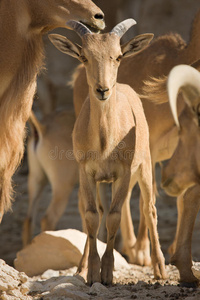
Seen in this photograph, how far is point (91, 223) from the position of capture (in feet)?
20.1

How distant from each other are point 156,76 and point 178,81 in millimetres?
4024

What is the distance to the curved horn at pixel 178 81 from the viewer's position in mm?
4387

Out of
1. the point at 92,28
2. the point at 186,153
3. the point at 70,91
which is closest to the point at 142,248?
the point at 92,28

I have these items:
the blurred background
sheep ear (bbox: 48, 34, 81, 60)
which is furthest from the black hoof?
the blurred background

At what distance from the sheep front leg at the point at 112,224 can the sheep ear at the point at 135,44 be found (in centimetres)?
127

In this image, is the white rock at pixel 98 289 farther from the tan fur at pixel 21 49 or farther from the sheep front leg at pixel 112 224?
the tan fur at pixel 21 49

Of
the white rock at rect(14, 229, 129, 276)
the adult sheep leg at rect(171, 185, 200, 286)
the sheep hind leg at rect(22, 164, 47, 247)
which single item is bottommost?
the sheep hind leg at rect(22, 164, 47, 247)

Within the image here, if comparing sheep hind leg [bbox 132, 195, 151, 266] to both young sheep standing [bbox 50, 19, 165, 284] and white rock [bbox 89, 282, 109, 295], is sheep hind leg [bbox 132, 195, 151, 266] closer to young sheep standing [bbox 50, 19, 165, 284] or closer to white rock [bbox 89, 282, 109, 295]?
young sheep standing [bbox 50, 19, 165, 284]

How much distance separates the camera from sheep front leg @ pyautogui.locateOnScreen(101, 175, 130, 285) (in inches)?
238

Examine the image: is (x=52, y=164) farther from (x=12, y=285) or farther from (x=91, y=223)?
(x=12, y=285)

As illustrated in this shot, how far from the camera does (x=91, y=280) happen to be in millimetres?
5984

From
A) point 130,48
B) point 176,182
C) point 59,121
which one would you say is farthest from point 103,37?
point 59,121

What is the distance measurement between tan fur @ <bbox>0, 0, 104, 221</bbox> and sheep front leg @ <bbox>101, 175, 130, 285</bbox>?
1.28 meters

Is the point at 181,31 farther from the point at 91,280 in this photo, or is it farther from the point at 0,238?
the point at 91,280
